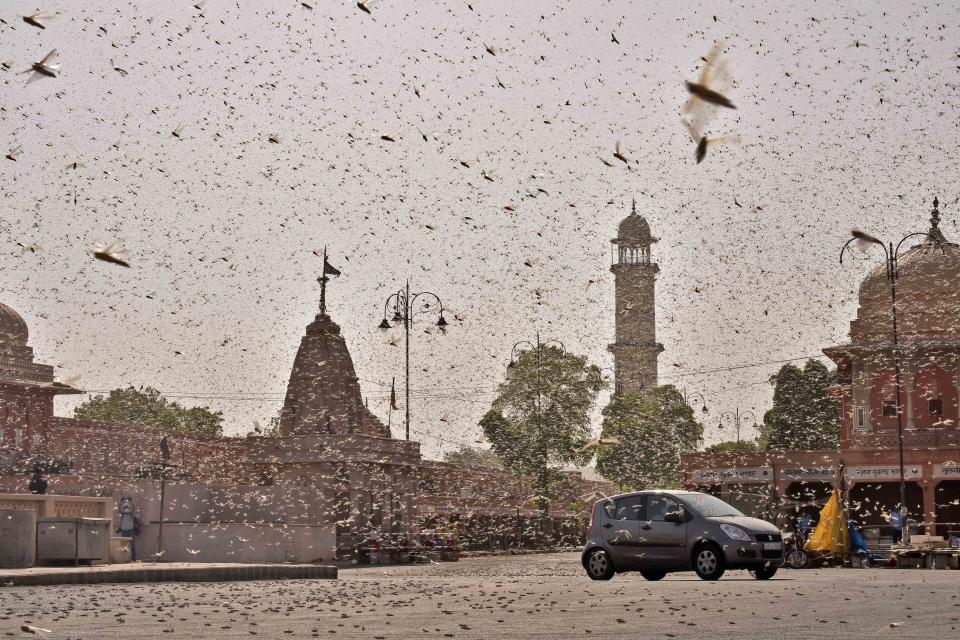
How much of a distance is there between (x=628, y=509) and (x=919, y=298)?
4525cm

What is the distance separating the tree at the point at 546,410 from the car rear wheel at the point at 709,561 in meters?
46.7

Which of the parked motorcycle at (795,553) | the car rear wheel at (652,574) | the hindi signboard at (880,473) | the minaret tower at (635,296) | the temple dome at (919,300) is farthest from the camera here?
the minaret tower at (635,296)

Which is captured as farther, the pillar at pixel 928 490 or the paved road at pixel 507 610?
the pillar at pixel 928 490

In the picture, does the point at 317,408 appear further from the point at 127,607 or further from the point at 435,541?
the point at 127,607

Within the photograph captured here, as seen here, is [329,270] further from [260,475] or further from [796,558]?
[796,558]

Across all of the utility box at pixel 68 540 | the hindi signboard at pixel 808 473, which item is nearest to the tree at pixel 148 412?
the hindi signboard at pixel 808 473

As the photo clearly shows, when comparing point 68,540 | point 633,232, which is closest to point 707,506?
point 68,540

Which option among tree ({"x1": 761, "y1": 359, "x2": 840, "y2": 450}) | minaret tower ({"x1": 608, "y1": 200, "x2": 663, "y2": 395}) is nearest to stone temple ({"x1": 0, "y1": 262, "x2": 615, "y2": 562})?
tree ({"x1": 761, "y1": 359, "x2": 840, "y2": 450})

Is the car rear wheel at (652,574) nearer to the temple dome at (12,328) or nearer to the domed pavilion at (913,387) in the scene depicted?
the domed pavilion at (913,387)

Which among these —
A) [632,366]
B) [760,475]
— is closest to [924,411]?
[760,475]

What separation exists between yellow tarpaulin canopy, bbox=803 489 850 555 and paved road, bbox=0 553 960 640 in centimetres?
853

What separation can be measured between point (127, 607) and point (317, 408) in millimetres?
35392

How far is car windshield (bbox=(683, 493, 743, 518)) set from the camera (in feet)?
76.6

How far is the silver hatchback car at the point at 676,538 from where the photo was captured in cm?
2294
